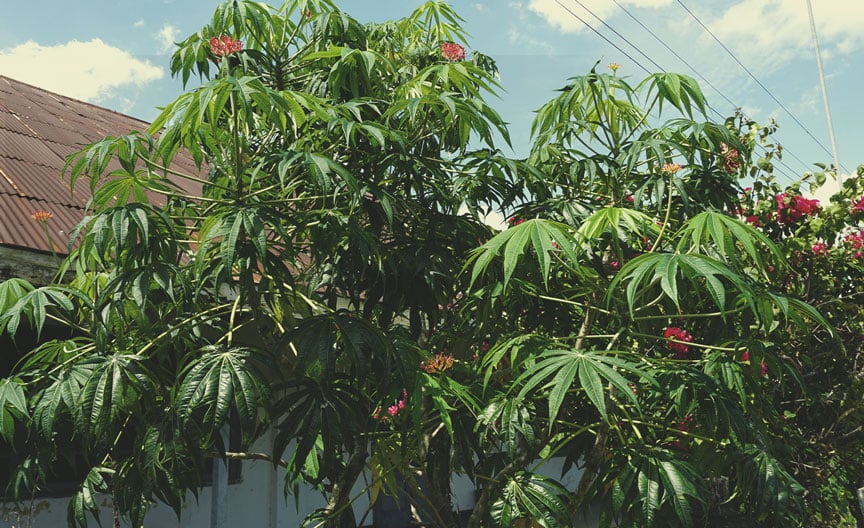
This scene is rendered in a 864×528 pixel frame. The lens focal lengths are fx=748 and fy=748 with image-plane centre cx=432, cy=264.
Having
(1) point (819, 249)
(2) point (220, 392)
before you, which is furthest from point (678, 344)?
(2) point (220, 392)

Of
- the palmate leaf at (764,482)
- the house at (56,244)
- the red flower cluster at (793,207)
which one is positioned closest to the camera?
the palmate leaf at (764,482)

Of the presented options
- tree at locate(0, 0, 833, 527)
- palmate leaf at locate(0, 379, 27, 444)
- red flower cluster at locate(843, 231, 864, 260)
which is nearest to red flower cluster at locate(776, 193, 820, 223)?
red flower cluster at locate(843, 231, 864, 260)

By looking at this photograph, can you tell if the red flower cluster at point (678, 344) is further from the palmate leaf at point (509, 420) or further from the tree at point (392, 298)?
the palmate leaf at point (509, 420)

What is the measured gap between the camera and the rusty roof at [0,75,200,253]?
373cm

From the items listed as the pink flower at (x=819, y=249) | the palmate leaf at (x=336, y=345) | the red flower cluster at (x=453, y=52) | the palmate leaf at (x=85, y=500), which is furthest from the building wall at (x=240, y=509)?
the red flower cluster at (x=453, y=52)

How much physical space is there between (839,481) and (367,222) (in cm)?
468

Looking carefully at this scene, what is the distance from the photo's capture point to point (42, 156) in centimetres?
517

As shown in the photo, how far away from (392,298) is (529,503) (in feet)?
3.11

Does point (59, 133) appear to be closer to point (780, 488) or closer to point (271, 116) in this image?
point (271, 116)

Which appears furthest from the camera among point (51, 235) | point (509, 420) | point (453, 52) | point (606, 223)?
point (51, 235)

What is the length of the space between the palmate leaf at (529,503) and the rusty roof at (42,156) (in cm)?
184

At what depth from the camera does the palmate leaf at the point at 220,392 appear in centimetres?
227

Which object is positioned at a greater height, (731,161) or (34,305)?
(731,161)

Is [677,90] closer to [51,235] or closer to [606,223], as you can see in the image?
[606,223]
